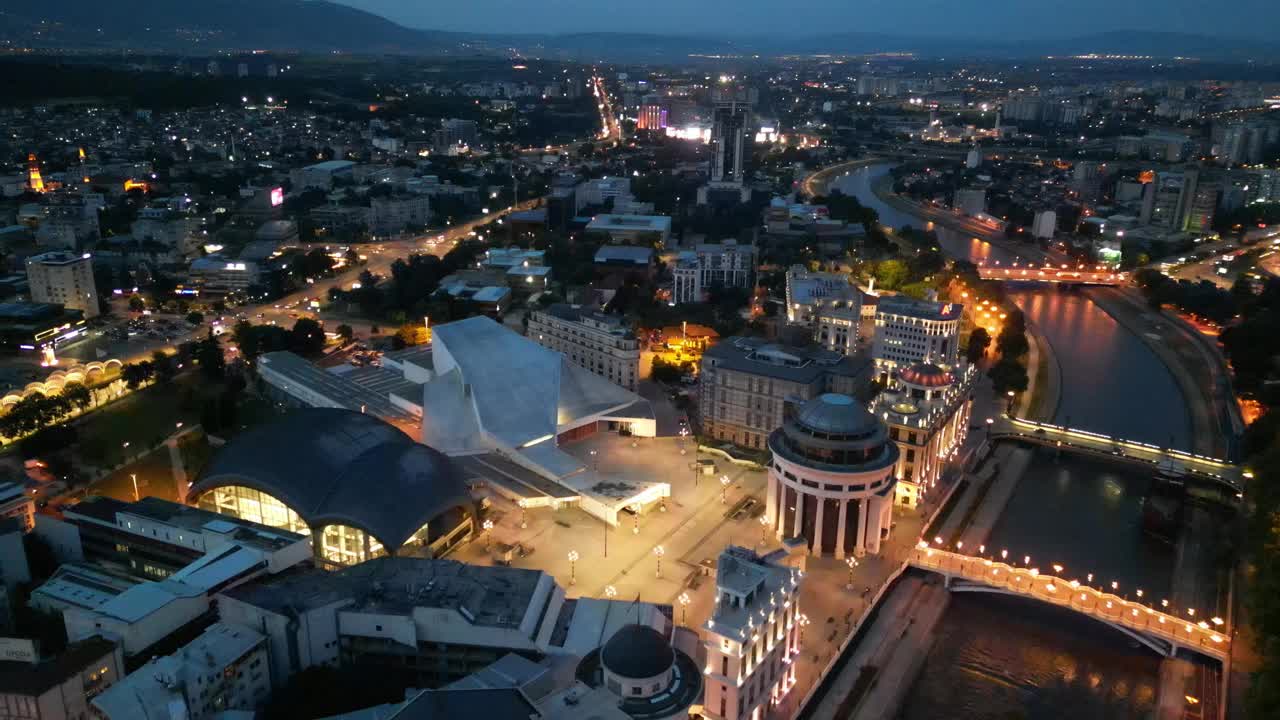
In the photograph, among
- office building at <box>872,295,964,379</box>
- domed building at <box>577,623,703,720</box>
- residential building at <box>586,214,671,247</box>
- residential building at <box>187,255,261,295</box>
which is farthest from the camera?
residential building at <box>586,214,671,247</box>

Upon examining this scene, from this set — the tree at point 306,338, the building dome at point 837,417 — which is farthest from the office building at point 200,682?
the tree at point 306,338

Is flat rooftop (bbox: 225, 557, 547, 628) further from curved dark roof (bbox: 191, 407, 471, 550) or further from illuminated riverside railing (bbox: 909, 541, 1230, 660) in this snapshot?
illuminated riverside railing (bbox: 909, 541, 1230, 660)

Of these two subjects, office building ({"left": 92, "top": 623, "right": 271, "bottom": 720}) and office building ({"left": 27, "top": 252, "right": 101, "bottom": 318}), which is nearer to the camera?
office building ({"left": 92, "top": 623, "right": 271, "bottom": 720})

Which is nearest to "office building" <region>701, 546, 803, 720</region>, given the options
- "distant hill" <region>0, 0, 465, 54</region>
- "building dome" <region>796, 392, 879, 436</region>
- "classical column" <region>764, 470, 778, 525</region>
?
"building dome" <region>796, 392, 879, 436</region>

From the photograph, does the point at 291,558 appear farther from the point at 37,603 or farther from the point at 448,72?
the point at 448,72

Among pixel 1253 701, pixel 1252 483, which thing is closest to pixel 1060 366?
pixel 1252 483

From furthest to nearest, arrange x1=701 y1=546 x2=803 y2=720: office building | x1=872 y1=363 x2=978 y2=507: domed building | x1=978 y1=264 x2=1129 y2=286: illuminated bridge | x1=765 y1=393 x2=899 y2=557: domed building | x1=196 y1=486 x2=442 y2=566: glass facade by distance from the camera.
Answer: x1=978 y1=264 x2=1129 y2=286: illuminated bridge < x1=872 y1=363 x2=978 y2=507: domed building < x1=765 y1=393 x2=899 y2=557: domed building < x1=196 y1=486 x2=442 y2=566: glass facade < x1=701 y1=546 x2=803 y2=720: office building
